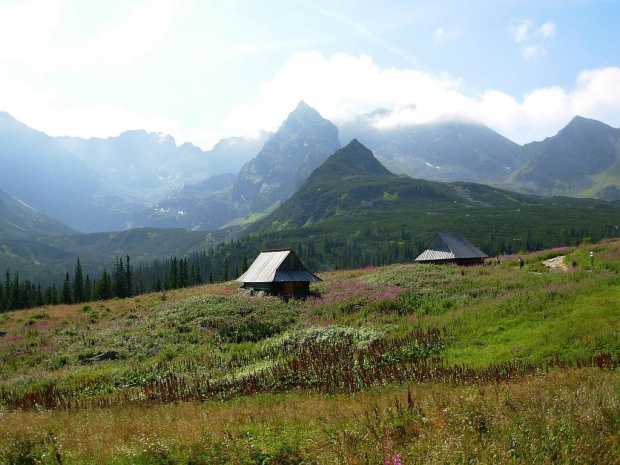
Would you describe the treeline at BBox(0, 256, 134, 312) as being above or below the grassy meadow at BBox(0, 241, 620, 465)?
below

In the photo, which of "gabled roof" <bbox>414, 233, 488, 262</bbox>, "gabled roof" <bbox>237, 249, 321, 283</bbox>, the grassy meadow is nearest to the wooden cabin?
"gabled roof" <bbox>414, 233, 488, 262</bbox>

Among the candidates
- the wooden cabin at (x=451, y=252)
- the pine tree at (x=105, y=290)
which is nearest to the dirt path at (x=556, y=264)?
the wooden cabin at (x=451, y=252)

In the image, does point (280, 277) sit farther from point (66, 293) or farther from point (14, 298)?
point (66, 293)

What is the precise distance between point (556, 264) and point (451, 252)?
15.5m

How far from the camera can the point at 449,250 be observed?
5841 cm

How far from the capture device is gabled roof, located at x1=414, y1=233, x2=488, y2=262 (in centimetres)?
5788

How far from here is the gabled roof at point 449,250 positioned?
57.9 m

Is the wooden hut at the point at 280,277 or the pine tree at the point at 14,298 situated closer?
the wooden hut at the point at 280,277

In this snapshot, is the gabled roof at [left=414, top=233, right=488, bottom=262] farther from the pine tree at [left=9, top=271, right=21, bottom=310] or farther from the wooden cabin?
A: the pine tree at [left=9, top=271, right=21, bottom=310]

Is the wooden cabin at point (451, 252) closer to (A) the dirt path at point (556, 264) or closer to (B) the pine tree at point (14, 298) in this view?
(A) the dirt path at point (556, 264)

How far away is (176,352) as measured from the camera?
27.0m

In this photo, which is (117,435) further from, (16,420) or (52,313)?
(52,313)

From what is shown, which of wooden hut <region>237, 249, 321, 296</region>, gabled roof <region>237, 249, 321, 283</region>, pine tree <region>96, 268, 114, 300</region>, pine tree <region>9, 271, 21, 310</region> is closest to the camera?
wooden hut <region>237, 249, 321, 296</region>

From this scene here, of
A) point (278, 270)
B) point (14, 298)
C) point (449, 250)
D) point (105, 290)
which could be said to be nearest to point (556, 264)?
point (449, 250)
